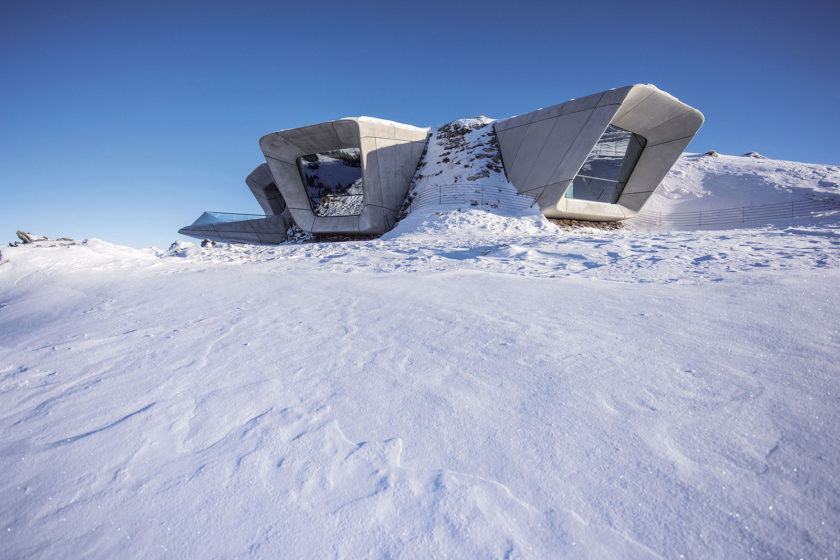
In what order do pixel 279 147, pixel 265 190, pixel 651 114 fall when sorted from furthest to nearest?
pixel 265 190
pixel 279 147
pixel 651 114

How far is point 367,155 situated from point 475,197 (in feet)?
17.7

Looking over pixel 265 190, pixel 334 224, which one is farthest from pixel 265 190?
pixel 334 224

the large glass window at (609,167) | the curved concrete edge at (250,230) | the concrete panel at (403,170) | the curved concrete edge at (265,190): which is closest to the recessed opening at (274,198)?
the curved concrete edge at (265,190)

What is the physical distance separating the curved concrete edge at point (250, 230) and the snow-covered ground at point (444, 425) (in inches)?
819

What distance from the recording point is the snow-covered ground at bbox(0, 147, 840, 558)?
1174 mm

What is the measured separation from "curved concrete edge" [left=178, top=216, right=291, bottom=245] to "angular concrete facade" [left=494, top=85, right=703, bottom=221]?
16277 millimetres

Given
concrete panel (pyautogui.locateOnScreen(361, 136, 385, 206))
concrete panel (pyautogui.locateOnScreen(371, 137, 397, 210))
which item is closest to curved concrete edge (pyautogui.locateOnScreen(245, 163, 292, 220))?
concrete panel (pyautogui.locateOnScreen(361, 136, 385, 206))

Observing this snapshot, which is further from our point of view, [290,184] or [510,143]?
[290,184]

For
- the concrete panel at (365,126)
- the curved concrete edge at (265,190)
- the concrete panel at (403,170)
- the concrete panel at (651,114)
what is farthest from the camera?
the curved concrete edge at (265,190)

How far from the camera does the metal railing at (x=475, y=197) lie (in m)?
13.1

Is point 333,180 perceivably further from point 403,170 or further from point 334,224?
point 403,170

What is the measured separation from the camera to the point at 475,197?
1324cm

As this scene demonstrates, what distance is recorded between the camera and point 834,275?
3234 mm

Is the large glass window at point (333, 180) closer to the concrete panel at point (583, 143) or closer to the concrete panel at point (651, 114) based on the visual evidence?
the concrete panel at point (583, 143)
